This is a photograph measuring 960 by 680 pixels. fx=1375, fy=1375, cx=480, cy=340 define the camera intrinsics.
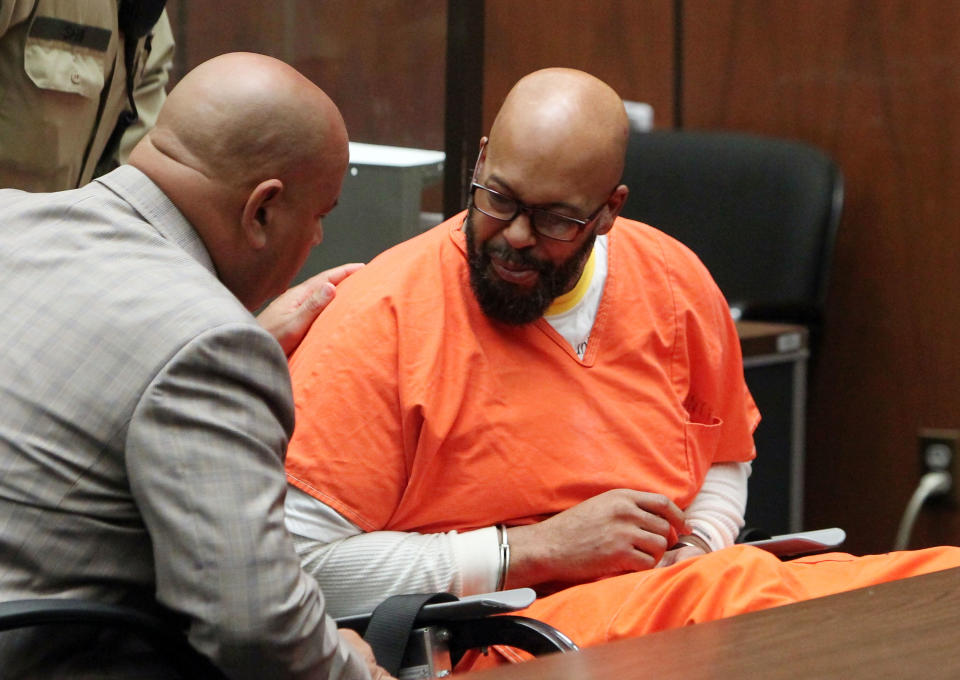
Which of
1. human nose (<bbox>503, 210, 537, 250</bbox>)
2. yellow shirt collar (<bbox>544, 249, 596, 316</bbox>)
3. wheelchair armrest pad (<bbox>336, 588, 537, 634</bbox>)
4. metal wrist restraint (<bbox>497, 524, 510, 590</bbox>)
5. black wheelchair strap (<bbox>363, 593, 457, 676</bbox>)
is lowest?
metal wrist restraint (<bbox>497, 524, 510, 590</bbox>)

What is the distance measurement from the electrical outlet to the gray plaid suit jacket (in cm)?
233

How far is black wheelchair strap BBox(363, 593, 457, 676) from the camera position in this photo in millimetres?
1589

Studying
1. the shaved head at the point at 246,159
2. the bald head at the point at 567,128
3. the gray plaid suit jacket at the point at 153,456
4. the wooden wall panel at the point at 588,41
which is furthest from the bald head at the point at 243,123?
the wooden wall panel at the point at 588,41

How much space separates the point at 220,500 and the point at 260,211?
35 centimetres

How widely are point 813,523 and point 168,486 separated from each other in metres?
2.65

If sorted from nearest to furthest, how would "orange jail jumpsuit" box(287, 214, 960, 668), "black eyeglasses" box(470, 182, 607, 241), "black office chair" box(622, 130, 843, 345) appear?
"orange jail jumpsuit" box(287, 214, 960, 668) → "black eyeglasses" box(470, 182, 607, 241) → "black office chair" box(622, 130, 843, 345)

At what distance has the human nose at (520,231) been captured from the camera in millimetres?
1976

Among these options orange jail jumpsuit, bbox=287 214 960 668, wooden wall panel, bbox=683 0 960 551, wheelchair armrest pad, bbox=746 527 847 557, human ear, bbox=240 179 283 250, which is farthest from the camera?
wooden wall panel, bbox=683 0 960 551

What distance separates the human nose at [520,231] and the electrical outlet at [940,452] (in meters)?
1.75

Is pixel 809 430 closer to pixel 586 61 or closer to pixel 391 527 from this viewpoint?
pixel 586 61

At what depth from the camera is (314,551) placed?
180 centimetres

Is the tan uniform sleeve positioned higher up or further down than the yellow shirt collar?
higher up

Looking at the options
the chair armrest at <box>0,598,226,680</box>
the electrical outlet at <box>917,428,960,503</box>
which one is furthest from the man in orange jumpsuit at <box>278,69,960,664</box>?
the electrical outlet at <box>917,428,960,503</box>

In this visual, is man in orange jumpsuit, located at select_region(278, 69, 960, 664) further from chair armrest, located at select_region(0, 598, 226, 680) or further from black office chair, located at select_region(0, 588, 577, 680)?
chair armrest, located at select_region(0, 598, 226, 680)
